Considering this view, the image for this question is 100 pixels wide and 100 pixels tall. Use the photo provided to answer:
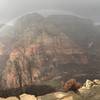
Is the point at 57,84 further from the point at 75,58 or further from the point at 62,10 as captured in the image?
the point at 62,10

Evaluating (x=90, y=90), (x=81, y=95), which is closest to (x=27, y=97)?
(x=81, y=95)

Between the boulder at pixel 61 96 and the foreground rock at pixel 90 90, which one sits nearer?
the boulder at pixel 61 96

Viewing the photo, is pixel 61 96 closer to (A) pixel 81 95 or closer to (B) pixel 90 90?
(A) pixel 81 95

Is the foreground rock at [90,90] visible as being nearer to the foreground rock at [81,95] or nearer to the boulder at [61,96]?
the foreground rock at [81,95]

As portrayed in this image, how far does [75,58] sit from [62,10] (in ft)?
7.75

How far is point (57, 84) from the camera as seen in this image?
1308 cm

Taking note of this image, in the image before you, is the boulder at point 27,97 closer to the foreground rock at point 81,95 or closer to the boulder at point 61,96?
the foreground rock at point 81,95

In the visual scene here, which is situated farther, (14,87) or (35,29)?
(35,29)

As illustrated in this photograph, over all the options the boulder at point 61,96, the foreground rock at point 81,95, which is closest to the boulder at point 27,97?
the foreground rock at point 81,95

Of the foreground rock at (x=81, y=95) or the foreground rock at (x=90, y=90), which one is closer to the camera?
the foreground rock at (x=81, y=95)

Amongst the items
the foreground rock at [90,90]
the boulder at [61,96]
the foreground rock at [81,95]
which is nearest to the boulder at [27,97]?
the foreground rock at [81,95]

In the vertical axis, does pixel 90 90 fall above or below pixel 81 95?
above

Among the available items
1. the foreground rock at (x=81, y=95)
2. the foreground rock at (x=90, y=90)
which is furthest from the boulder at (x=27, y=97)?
the foreground rock at (x=90, y=90)

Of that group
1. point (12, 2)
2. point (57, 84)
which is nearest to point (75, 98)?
Answer: point (57, 84)
